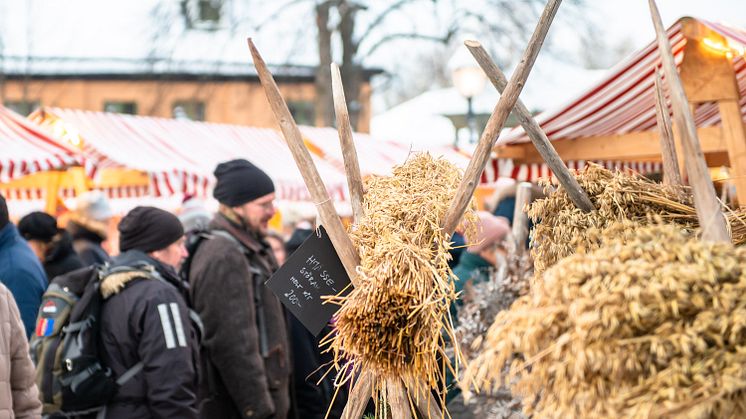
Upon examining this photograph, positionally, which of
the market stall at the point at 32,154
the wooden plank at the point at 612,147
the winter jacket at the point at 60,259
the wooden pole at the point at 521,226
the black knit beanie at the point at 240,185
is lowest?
the winter jacket at the point at 60,259

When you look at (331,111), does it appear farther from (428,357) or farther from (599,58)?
(428,357)

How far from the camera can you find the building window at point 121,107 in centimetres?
3259

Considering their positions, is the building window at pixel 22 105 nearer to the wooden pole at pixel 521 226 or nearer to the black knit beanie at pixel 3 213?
the black knit beanie at pixel 3 213

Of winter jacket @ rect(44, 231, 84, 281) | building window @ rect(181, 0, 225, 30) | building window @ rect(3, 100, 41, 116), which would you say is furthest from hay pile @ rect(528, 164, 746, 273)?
building window @ rect(3, 100, 41, 116)

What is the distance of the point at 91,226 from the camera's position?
24.0 ft

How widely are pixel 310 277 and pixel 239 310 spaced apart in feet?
6.51

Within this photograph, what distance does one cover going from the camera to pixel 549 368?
1976mm

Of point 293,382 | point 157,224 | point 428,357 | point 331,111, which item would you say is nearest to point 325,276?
point 428,357

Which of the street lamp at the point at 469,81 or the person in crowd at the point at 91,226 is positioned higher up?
the street lamp at the point at 469,81

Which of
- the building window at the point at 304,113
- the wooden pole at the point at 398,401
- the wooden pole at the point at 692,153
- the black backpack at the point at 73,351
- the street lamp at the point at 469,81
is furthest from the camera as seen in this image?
the building window at the point at 304,113

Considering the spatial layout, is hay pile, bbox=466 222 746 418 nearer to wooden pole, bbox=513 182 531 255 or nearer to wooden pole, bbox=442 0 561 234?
wooden pole, bbox=442 0 561 234

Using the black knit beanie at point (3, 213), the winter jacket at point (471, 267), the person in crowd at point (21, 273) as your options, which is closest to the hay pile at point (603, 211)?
the winter jacket at point (471, 267)

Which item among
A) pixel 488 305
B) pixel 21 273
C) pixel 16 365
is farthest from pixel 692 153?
pixel 21 273

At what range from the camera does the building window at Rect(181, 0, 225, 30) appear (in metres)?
21.4
